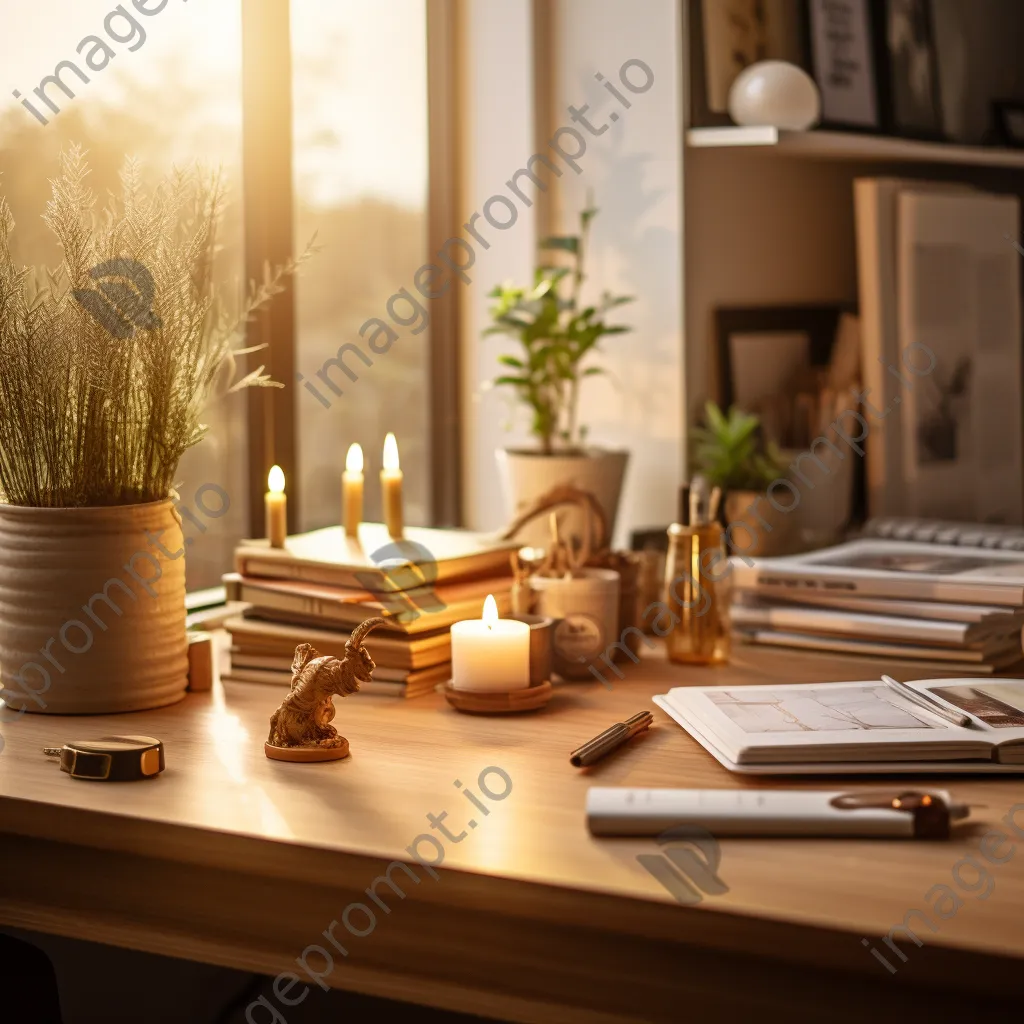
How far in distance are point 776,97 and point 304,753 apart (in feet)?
4.63

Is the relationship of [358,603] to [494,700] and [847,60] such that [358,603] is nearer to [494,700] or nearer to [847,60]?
[494,700]

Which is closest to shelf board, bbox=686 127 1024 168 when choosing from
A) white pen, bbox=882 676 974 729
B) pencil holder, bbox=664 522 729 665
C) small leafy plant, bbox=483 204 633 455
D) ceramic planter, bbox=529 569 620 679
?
small leafy plant, bbox=483 204 633 455

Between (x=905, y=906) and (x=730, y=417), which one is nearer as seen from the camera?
(x=905, y=906)

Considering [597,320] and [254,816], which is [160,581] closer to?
[254,816]

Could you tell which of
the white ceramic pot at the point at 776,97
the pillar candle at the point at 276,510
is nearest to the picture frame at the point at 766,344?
the white ceramic pot at the point at 776,97

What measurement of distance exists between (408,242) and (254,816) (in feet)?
4.88

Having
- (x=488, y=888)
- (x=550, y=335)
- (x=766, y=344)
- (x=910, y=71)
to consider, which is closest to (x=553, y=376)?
(x=550, y=335)

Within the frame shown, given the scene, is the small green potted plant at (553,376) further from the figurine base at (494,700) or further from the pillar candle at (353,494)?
the figurine base at (494,700)

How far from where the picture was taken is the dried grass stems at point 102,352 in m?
1.28

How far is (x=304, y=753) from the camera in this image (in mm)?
1225

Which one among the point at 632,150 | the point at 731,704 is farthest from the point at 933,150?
the point at 731,704

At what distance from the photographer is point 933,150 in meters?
2.45

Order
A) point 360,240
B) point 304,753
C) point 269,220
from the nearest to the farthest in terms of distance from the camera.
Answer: point 304,753
point 269,220
point 360,240

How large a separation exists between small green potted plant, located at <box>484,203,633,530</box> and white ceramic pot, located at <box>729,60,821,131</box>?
30 centimetres
